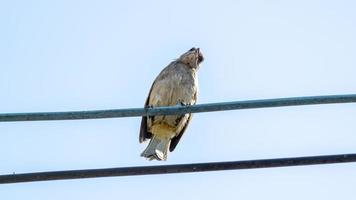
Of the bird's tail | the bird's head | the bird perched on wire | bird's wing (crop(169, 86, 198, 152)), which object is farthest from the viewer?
the bird's head

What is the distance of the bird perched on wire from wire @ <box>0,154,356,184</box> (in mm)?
4875

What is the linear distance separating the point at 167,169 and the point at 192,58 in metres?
6.00

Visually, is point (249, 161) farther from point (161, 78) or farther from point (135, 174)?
point (161, 78)

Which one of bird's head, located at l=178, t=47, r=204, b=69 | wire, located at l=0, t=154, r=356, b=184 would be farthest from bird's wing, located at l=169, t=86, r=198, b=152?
wire, located at l=0, t=154, r=356, b=184

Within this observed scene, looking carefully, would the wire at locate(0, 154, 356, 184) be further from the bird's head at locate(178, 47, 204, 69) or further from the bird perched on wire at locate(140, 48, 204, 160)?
the bird's head at locate(178, 47, 204, 69)

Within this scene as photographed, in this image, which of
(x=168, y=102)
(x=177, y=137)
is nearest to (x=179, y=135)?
(x=177, y=137)

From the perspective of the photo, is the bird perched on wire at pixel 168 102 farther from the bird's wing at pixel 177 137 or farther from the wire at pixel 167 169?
the wire at pixel 167 169

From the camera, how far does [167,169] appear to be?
5914mm

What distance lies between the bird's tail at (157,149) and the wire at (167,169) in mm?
4697

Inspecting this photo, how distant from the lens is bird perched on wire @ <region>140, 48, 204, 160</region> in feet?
36.2

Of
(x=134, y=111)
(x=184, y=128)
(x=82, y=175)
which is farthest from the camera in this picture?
(x=184, y=128)

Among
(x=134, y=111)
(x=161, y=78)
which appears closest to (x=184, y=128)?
(x=161, y=78)

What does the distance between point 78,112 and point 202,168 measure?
907mm

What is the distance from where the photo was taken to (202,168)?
600cm
